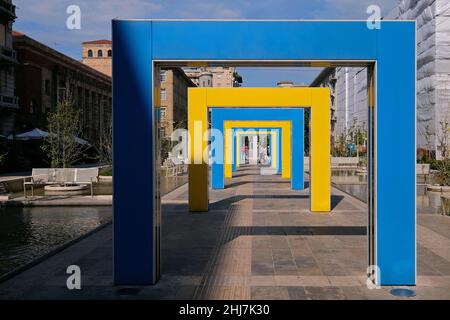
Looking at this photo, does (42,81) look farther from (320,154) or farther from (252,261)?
(252,261)

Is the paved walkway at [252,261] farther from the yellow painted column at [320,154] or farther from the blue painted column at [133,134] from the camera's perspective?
the yellow painted column at [320,154]

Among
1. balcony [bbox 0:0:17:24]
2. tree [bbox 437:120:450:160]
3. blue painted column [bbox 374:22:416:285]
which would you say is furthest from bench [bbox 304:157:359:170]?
blue painted column [bbox 374:22:416:285]

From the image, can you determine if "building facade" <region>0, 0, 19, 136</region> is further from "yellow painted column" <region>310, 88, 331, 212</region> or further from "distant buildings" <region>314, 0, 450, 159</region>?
"distant buildings" <region>314, 0, 450, 159</region>

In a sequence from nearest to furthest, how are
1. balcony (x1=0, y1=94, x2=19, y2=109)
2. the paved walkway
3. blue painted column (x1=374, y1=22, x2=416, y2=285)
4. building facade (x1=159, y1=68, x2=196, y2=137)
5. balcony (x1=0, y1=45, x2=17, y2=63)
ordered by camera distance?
the paved walkway < blue painted column (x1=374, y1=22, x2=416, y2=285) < balcony (x1=0, y1=94, x2=19, y2=109) < balcony (x1=0, y1=45, x2=17, y2=63) < building facade (x1=159, y1=68, x2=196, y2=137)

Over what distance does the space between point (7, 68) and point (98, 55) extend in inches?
1640

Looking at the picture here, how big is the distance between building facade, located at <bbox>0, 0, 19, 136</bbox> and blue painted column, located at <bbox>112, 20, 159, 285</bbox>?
31.3 m

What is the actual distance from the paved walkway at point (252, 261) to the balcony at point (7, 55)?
89.8ft

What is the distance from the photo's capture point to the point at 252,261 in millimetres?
7527

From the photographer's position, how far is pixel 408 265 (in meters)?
6.09

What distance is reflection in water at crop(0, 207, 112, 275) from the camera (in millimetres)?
8145

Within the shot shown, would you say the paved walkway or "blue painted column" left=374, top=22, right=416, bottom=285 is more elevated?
"blue painted column" left=374, top=22, right=416, bottom=285
